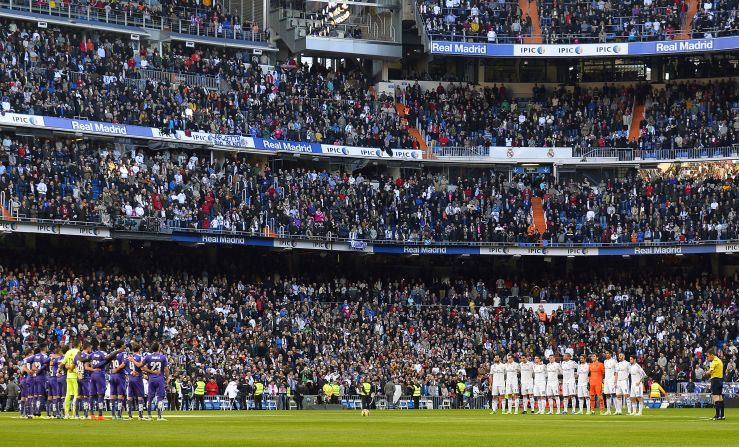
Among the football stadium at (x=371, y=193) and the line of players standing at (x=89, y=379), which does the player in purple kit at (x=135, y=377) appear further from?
the football stadium at (x=371, y=193)

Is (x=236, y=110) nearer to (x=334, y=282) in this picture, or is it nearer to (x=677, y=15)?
(x=334, y=282)

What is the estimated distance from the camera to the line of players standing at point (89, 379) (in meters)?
34.0

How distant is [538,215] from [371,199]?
867 centimetres

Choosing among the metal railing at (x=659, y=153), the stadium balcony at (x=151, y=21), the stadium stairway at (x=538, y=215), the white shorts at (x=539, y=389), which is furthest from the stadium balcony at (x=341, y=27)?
the white shorts at (x=539, y=389)

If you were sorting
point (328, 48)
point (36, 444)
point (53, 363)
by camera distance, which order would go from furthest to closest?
point (328, 48) → point (53, 363) → point (36, 444)

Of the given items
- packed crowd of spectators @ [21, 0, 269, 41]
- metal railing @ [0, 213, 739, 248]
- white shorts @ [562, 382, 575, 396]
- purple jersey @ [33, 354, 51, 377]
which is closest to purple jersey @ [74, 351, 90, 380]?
purple jersey @ [33, 354, 51, 377]

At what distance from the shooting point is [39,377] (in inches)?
1437

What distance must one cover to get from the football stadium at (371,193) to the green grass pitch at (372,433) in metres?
16.5

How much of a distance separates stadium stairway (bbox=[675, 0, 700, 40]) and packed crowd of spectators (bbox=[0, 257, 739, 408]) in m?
12.9

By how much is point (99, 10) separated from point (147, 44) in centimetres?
327

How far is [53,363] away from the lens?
36.5 metres

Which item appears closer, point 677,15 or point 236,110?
point 236,110

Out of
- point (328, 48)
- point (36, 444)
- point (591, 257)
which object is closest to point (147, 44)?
point (328, 48)

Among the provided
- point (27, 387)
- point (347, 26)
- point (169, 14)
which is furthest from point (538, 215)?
point (27, 387)
